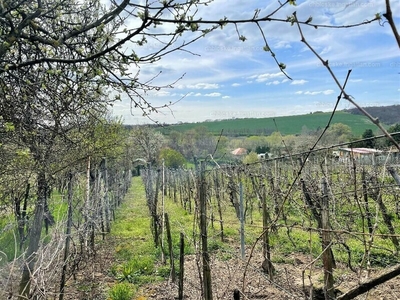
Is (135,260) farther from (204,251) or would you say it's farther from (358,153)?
(358,153)

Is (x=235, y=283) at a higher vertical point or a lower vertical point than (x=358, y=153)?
lower

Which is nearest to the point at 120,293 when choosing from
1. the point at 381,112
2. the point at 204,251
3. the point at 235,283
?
the point at 235,283

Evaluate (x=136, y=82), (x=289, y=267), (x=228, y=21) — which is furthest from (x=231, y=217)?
(x=228, y=21)

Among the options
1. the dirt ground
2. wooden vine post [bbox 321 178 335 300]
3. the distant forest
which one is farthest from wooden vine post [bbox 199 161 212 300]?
the distant forest

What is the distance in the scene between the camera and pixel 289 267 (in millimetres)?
5758

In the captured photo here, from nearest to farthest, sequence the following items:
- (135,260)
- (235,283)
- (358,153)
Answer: (235,283), (135,260), (358,153)

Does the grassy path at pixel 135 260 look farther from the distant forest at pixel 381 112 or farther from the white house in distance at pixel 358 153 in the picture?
the distant forest at pixel 381 112

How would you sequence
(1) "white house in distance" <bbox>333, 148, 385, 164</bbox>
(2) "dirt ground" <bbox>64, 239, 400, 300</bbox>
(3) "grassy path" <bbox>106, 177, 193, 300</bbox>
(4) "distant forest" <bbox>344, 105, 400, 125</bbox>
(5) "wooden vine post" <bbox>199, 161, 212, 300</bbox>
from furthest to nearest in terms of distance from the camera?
(3) "grassy path" <bbox>106, 177, 193, 300</bbox>
(2) "dirt ground" <bbox>64, 239, 400, 300</bbox>
(1) "white house in distance" <bbox>333, 148, 385, 164</bbox>
(5) "wooden vine post" <bbox>199, 161, 212, 300</bbox>
(4) "distant forest" <bbox>344, 105, 400, 125</bbox>

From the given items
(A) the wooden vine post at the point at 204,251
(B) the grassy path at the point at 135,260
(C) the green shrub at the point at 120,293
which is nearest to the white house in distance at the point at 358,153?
(A) the wooden vine post at the point at 204,251

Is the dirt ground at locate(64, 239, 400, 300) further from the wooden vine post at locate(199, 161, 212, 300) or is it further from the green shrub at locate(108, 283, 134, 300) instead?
the wooden vine post at locate(199, 161, 212, 300)

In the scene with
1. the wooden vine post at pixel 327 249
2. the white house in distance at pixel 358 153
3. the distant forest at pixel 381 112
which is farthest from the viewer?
the white house in distance at pixel 358 153

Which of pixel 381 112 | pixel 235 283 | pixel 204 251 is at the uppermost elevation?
pixel 381 112

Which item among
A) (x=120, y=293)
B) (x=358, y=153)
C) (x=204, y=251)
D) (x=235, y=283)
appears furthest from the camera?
(x=358, y=153)

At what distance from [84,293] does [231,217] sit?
758 centimetres
